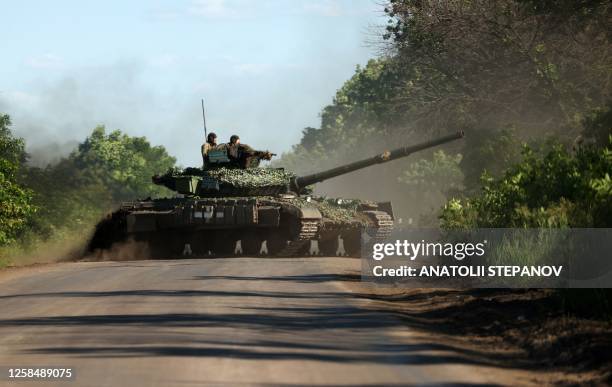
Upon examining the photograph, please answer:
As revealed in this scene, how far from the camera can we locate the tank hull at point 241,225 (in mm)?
33469

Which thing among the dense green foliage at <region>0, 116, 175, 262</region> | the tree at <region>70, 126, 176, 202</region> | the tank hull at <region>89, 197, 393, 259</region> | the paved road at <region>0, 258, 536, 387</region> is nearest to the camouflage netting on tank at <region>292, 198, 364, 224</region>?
the tank hull at <region>89, 197, 393, 259</region>

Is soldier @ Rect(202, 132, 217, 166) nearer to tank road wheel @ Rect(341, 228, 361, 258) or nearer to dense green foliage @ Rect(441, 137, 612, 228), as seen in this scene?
tank road wheel @ Rect(341, 228, 361, 258)

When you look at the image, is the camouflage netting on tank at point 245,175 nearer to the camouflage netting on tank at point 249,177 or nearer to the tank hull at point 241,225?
the camouflage netting on tank at point 249,177

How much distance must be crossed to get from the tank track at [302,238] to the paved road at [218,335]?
29.2 feet

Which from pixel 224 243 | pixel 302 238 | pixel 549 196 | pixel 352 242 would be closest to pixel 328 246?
pixel 352 242

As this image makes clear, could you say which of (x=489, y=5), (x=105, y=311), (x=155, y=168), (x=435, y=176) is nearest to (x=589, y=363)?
(x=105, y=311)

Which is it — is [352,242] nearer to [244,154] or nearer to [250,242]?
[250,242]

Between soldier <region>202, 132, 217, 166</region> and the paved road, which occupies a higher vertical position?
soldier <region>202, 132, 217, 166</region>

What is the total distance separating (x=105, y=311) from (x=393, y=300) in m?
4.09

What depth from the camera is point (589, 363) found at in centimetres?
1149

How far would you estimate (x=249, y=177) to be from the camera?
117 ft

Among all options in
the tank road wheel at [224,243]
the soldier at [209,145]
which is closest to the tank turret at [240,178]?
the soldier at [209,145]

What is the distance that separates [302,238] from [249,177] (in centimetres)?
347

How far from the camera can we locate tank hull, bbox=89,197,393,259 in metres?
33.5
